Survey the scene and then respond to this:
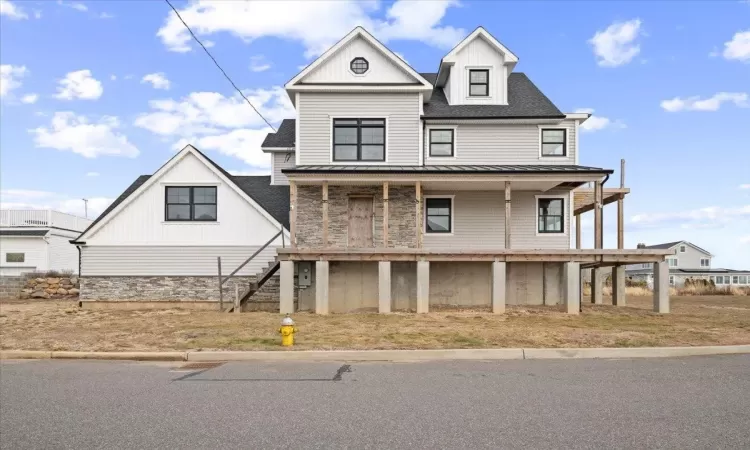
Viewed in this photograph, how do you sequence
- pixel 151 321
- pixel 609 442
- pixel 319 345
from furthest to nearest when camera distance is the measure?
pixel 151 321
pixel 319 345
pixel 609 442

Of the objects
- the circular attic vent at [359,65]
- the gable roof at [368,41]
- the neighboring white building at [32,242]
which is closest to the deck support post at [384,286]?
the gable roof at [368,41]

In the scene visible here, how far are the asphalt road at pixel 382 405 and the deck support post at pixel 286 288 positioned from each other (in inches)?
322

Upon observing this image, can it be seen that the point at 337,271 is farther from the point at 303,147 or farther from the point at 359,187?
the point at 303,147

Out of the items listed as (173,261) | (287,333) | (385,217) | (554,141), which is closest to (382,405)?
(287,333)

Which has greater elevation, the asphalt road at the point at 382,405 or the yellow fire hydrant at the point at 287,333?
the yellow fire hydrant at the point at 287,333

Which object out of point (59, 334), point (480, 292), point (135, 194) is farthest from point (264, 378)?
point (135, 194)

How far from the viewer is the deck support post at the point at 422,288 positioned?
1867 cm

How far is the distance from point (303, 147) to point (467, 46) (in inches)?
306

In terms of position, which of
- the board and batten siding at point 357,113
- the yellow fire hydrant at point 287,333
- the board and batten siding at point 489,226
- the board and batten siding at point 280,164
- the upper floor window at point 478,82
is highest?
the upper floor window at point 478,82

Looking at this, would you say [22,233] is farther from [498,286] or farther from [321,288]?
[498,286]

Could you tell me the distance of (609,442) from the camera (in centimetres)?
585

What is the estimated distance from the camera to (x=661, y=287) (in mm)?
19562

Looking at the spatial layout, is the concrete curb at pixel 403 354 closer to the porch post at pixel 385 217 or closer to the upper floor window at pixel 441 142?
the porch post at pixel 385 217

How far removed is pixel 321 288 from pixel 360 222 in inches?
177
